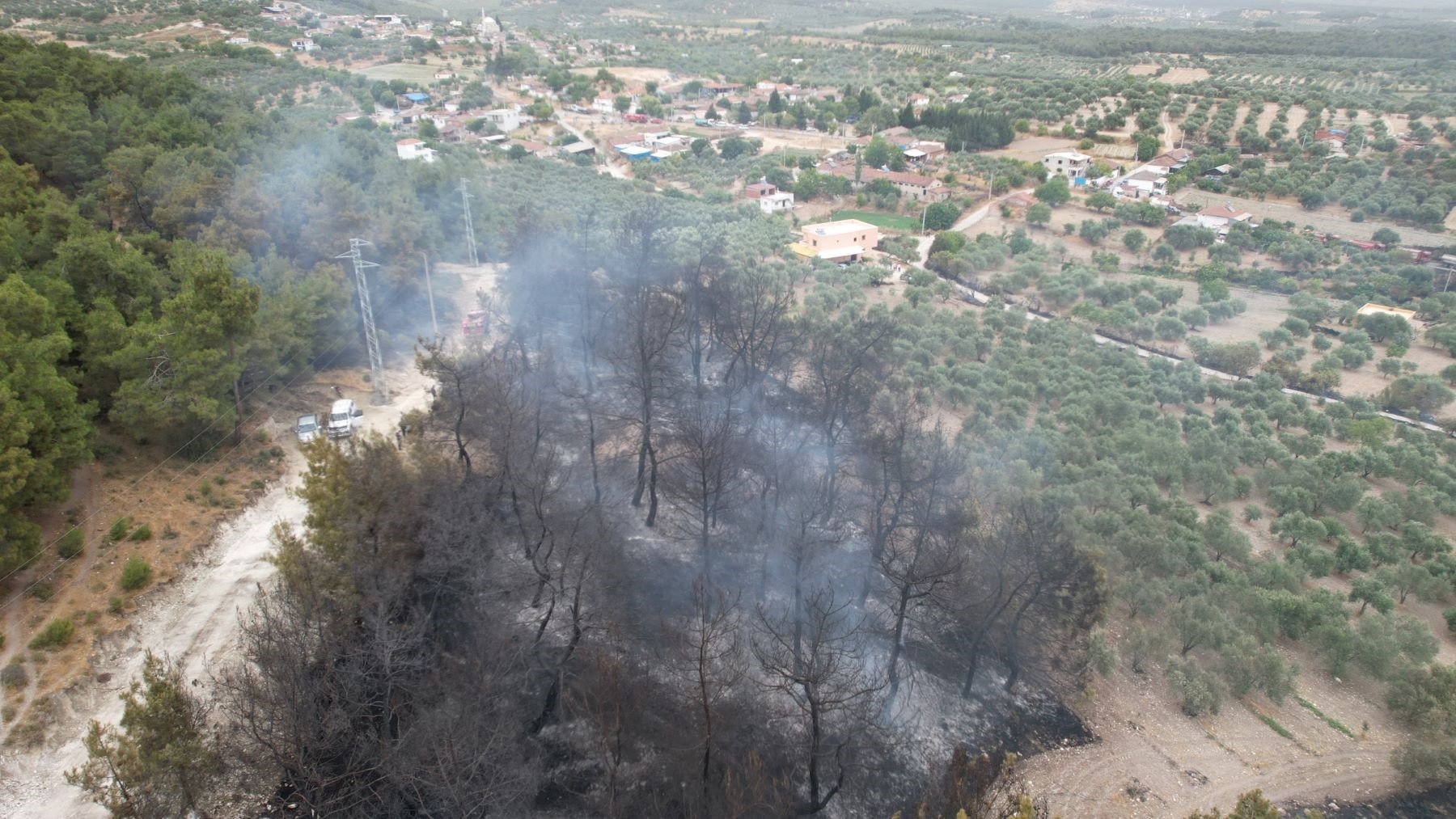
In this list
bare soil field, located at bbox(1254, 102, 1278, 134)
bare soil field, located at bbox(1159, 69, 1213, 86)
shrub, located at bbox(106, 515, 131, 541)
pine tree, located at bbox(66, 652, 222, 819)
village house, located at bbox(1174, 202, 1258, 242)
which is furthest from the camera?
bare soil field, located at bbox(1159, 69, 1213, 86)

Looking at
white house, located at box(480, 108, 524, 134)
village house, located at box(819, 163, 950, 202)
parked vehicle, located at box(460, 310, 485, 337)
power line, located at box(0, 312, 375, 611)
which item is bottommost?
power line, located at box(0, 312, 375, 611)

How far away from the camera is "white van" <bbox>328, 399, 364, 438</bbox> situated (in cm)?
1659

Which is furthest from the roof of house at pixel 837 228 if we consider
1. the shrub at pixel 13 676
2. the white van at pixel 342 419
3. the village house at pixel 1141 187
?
the shrub at pixel 13 676

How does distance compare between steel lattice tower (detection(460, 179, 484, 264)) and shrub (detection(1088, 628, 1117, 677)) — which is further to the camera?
steel lattice tower (detection(460, 179, 484, 264))

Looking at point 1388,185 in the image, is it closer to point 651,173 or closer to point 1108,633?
point 651,173

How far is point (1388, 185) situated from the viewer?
3778 centimetres

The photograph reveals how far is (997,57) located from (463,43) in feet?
163

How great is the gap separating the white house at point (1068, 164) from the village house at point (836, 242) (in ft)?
53.2

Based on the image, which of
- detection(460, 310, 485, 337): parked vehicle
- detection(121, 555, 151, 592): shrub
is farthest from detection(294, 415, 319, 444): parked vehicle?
detection(460, 310, 485, 337): parked vehicle

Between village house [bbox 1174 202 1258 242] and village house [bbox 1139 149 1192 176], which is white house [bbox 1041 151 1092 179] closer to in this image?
village house [bbox 1139 149 1192 176]

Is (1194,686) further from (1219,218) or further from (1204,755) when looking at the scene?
(1219,218)

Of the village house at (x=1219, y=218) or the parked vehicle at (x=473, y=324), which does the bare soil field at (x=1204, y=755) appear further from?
the village house at (x=1219, y=218)

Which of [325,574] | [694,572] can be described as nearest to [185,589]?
[325,574]

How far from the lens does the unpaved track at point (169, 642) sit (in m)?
9.44
